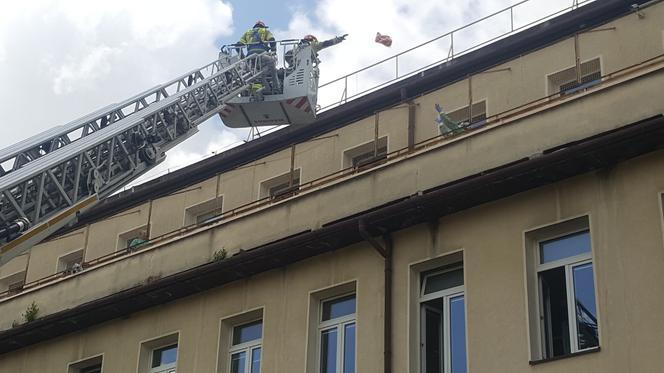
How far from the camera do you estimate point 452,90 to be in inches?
898

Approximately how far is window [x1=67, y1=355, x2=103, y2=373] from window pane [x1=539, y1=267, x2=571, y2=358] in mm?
10154

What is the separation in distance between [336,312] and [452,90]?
5337mm

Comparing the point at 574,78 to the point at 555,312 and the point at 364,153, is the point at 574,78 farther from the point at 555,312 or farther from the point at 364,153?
the point at 555,312

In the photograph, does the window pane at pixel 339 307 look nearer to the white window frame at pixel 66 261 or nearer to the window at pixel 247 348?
the window at pixel 247 348

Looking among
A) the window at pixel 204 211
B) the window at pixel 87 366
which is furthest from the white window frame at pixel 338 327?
the window at pixel 204 211

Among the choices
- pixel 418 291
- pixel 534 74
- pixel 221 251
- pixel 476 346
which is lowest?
pixel 476 346

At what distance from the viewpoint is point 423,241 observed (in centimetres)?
1922

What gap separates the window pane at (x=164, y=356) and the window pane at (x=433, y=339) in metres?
5.86

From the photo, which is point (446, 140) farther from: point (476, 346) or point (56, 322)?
point (56, 322)

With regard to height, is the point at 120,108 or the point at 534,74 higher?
the point at 534,74

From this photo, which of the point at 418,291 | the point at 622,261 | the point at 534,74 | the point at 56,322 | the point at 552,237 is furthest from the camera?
the point at 56,322

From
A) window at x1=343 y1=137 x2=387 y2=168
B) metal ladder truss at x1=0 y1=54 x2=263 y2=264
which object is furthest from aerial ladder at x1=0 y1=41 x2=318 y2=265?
window at x1=343 y1=137 x2=387 y2=168

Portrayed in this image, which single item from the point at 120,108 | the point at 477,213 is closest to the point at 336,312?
the point at 477,213

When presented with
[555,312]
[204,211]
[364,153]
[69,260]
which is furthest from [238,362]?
[69,260]
